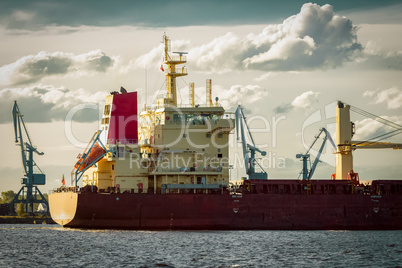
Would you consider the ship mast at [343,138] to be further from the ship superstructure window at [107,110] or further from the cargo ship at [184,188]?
the ship superstructure window at [107,110]

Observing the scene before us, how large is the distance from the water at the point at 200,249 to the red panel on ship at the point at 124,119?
8.37 metres

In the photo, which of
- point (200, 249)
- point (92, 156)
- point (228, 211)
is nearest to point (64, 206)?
point (92, 156)

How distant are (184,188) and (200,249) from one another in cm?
1402

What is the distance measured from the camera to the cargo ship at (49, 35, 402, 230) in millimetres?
60719

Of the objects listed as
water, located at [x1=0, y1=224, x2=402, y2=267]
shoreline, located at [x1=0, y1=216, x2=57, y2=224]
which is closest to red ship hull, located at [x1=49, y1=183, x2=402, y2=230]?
water, located at [x1=0, y1=224, x2=402, y2=267]

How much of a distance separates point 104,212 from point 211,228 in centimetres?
839

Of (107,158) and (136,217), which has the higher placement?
(107,158)

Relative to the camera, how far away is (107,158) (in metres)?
63.8

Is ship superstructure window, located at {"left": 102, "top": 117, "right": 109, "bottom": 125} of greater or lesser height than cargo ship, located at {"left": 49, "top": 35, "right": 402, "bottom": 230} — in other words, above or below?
above

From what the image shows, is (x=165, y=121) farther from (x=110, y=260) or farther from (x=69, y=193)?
(x=110, y=260)

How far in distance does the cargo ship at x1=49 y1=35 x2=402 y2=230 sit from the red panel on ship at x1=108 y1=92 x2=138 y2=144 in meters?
0.08

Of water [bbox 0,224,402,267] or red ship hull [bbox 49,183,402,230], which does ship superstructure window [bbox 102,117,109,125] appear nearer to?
red ship hull [bbox 49,183,402,230]

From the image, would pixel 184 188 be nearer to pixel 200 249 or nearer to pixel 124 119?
pixel 124 119

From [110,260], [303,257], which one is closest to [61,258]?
[110,260]
